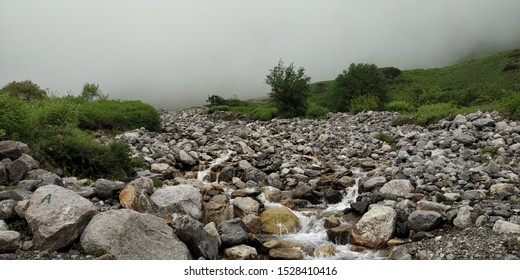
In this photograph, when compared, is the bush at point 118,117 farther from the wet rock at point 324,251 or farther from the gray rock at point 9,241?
the wet rock at point 324,251

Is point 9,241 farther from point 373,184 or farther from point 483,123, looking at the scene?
point 483,123

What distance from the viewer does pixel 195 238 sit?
6902 mm

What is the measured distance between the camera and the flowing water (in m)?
7.87

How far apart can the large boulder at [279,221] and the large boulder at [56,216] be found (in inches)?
176

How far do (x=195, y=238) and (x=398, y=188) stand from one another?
19.2 ft

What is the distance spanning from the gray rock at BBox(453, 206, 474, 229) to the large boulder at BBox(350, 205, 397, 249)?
49.8 inches

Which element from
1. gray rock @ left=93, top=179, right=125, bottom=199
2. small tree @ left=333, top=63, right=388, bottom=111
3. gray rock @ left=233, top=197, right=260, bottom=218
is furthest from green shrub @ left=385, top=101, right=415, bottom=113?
gray rock @ left=93, top=179, right=125, bottom=199

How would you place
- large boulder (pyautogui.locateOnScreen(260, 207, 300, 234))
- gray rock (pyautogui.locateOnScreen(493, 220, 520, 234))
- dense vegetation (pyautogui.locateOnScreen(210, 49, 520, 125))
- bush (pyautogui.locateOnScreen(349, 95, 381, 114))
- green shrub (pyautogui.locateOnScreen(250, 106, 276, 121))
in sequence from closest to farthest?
gray rock (pyautogui.locateOnScreen(493, 220, 520, 234)) → large boulder (pyautogui.locateOnScreen(260, 207, 300, 234)) → dense vegetation (pyautogui.locateOnScreen(210, 49, 520, 125)) → bush (pyautogui.locateOnScreen(349, 95, 381, 114)) → green shrub (pyautogui.locateOnScreen(250, 106, 276, 121))

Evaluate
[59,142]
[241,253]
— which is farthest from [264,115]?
[241,253]

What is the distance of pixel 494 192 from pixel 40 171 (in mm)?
10950

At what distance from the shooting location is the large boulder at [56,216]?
19.3ft

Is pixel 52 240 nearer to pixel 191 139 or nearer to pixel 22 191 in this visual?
pixel 22 191

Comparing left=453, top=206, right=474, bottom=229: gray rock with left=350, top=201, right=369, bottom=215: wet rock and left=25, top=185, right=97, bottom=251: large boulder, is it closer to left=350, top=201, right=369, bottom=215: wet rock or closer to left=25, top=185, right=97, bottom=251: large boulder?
left=350, top=201, right=369, bottom=215: wet rock

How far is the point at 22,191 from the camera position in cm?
741
